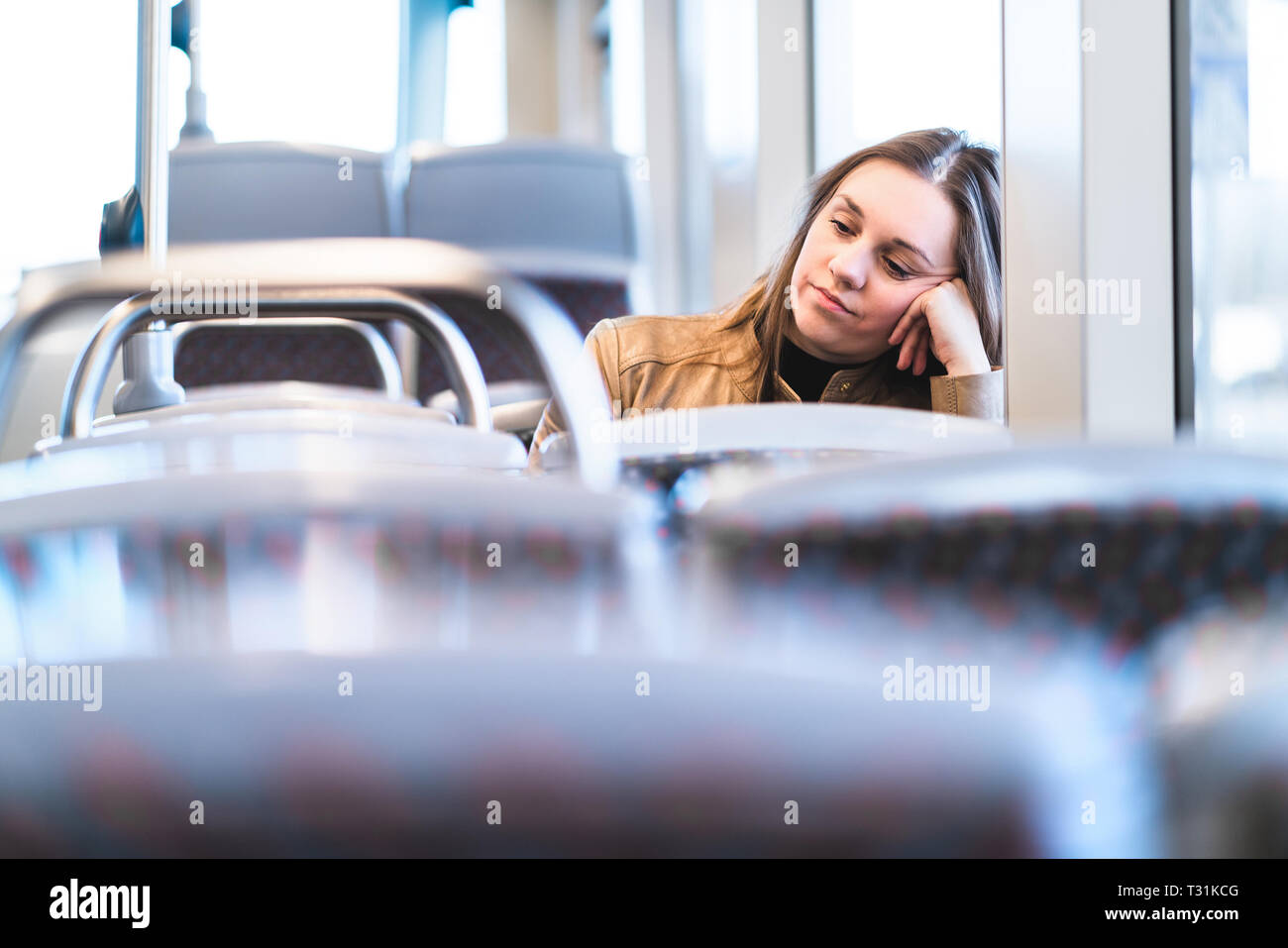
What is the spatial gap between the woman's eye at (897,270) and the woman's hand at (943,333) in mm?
30

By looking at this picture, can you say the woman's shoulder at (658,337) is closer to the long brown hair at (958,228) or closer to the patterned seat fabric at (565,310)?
the long brown hair at (958,228)

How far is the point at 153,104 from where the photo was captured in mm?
787

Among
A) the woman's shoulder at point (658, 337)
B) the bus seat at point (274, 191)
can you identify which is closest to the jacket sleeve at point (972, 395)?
the woman's shoulder at point (658, 337)

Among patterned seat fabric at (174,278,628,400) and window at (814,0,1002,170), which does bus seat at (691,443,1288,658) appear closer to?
window at (814,0,1002,170)

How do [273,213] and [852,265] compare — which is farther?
[273,213]

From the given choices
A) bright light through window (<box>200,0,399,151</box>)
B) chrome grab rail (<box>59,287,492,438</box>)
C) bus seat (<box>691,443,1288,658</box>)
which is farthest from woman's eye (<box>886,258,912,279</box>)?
bright light through window (<box>200,0,399,151</box>)

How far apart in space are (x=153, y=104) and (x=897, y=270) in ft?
2.15

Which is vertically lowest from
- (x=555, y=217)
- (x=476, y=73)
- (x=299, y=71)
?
(x=555, y=217)

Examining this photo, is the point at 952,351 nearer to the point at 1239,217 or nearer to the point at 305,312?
the point at 1239,217

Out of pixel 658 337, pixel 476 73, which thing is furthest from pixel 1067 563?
pixel 476 73

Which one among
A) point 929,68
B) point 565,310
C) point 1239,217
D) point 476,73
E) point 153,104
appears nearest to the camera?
point 153,104

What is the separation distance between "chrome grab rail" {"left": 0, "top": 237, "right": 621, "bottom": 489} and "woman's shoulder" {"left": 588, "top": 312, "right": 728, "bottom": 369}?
0.67m
